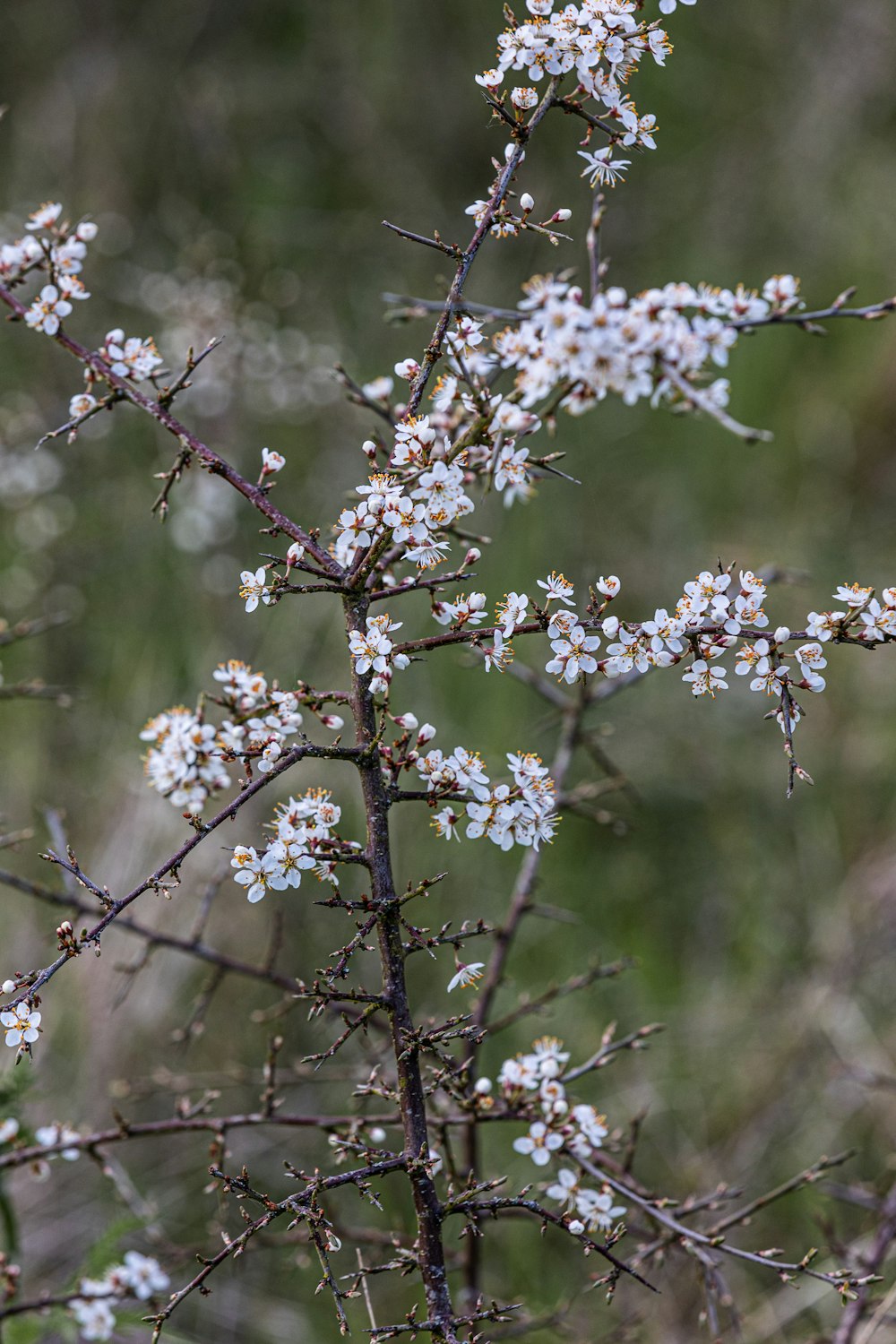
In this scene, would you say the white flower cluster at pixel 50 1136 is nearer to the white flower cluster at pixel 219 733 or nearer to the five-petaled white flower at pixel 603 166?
the white flower cluster at pixel 219 733

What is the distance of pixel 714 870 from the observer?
5762 millimetres

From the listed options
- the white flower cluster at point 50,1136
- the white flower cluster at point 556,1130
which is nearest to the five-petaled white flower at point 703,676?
the white flower cluster at point 556,1130

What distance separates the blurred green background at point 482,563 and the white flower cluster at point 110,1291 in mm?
282

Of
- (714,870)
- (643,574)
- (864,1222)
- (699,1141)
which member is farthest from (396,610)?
(864,1222)

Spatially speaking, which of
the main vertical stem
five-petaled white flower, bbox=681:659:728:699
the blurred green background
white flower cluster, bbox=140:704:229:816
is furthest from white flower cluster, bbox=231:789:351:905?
the blurred green background

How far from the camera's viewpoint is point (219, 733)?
2.25 meters

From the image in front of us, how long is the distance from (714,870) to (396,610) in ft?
7.37

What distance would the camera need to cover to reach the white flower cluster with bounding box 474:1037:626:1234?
84.5 inches

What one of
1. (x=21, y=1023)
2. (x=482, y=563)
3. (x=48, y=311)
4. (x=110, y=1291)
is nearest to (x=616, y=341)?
(x=48, y=311)

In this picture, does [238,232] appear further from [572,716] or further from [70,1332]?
[70,1332]

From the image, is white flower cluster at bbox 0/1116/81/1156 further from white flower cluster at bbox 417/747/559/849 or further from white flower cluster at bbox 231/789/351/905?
white flower cluster at bbox 417/747/559/849

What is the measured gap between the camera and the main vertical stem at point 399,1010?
1845 mm

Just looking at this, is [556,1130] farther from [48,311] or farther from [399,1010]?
[48,311]

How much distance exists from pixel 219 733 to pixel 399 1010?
0.70 meters
